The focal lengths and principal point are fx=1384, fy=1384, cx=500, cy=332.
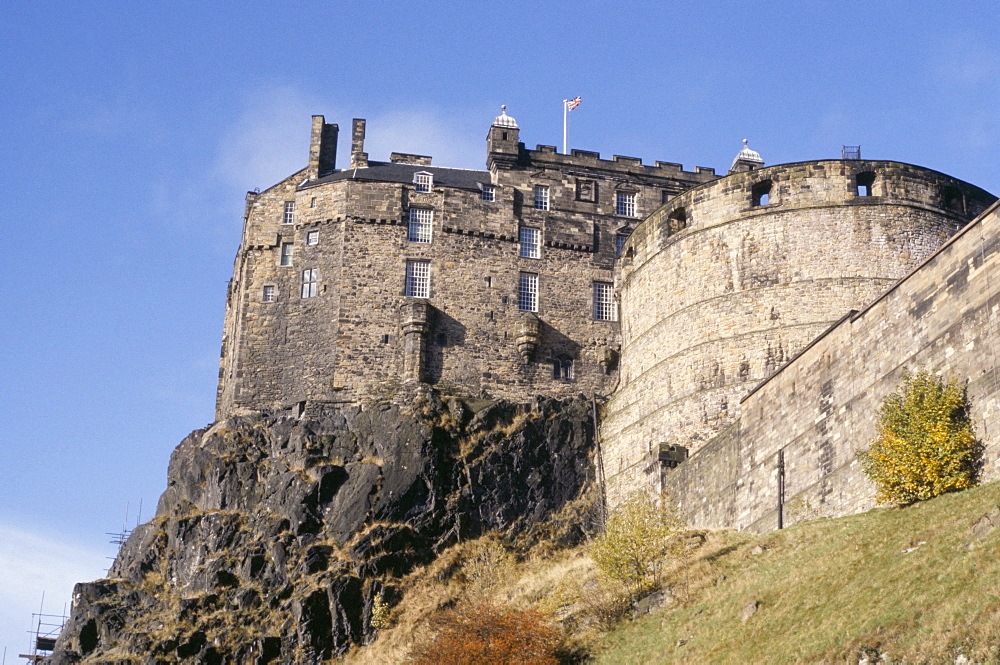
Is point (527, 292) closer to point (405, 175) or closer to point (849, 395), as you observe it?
point (405, 175)

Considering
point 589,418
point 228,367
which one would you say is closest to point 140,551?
point 228,367

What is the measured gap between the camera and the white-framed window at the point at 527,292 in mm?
52562

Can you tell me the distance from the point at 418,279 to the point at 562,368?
6349 millimetres

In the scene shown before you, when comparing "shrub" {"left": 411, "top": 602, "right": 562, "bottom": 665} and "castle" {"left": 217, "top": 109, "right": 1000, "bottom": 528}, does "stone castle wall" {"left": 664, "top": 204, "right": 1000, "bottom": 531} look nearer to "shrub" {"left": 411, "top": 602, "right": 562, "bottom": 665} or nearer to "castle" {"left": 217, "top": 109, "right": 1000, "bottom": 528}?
"castle" {"left": 217, "top": 109, "right": 1000, "bottom": 528}

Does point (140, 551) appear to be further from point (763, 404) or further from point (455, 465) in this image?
point (763, 404)

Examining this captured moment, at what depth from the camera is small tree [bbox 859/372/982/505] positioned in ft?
95.6

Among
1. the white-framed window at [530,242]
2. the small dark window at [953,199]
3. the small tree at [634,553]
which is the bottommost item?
the small tree at [634,553]

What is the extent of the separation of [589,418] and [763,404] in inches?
457

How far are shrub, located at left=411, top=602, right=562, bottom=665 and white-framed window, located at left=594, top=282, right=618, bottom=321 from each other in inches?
719

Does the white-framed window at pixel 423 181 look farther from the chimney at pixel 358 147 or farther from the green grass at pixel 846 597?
the green grass at pixel 846 597

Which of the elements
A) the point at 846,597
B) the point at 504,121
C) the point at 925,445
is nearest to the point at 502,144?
the point at 504,121

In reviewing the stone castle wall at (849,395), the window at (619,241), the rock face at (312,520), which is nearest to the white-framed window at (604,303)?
the window at (619,241)

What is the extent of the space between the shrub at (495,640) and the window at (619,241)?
2093cm

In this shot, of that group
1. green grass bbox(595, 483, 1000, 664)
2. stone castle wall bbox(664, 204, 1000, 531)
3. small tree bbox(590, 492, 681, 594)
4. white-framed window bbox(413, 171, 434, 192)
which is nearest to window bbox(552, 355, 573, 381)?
white-framed window bbox(413, 171, 434, 192)
